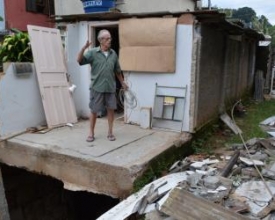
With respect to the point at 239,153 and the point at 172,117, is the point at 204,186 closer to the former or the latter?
the point at 239,153

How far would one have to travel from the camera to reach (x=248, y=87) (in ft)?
41.3

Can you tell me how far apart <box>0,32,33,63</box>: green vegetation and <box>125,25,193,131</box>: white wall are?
7.44 ft

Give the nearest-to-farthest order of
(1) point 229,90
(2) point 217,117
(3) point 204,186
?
(3) point 204,186, (2) point 217,117, (1) point 229,90

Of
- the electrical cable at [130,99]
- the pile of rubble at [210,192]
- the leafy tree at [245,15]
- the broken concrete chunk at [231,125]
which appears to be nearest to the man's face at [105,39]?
the electrical cable at [130,99]

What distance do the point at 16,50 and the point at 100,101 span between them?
280 centimetres

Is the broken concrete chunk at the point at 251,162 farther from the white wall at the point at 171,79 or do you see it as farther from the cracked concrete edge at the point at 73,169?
the cracked concrete edge at the point at 73,169

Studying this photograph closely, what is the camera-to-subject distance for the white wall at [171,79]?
6.28 m

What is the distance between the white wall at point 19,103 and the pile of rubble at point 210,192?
3.18 metres

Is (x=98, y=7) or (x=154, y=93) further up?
(x=98, y=7)

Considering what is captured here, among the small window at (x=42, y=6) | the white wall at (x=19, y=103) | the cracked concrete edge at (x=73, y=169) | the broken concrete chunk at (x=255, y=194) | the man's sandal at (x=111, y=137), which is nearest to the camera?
the broken concrete chunk at (x=255, y=194)

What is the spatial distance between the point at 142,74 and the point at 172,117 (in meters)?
1.13

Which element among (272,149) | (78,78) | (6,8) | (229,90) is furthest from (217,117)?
(6,8)

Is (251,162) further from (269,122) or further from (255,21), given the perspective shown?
(255,21)

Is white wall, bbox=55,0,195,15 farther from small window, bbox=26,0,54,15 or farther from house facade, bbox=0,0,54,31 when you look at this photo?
small window, bbox=26,0,54,15
